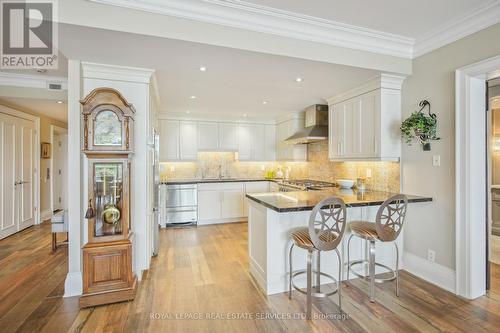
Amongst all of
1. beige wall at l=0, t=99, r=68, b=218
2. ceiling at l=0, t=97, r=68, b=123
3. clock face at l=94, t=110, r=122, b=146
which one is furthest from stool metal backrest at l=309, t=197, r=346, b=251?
beige wall at l=0, t=99, r=68, b=218

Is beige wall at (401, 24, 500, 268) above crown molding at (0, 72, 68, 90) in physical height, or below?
below

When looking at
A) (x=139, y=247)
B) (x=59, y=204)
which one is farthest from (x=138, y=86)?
(x=59, y=204)

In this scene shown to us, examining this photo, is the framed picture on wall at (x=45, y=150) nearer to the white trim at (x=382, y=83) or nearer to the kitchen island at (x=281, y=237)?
the kitchen island at (x=281, y=237)

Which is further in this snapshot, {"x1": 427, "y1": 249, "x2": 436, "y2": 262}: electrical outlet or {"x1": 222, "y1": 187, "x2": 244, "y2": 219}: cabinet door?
{"x1": 222, "y1": 187, "x2": 244, "y2": 219}: cabinet door

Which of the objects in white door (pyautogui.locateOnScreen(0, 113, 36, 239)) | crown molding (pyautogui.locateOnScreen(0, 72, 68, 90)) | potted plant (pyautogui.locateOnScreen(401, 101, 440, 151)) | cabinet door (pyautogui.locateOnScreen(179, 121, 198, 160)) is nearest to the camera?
potted plant (pyautogui.locateOnScreen(401, 101, 440, 151))

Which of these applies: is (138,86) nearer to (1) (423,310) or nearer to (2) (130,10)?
(2) (130,10)

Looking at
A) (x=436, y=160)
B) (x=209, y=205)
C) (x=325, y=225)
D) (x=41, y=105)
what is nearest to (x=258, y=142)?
(x=209, y=205)

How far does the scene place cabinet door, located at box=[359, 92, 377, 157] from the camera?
3219mm

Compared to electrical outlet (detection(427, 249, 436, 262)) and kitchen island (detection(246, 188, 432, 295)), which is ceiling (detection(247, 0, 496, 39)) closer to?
kitchen island (detection(246, 188, 432, 295))

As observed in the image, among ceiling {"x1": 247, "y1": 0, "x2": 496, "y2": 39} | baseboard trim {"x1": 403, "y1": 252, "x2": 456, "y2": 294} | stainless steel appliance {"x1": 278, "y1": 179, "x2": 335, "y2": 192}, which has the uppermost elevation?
ceiling {"x1": 247, "y1": 0, "x2": 496, "y2": 39}

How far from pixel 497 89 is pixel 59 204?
906 centimetres

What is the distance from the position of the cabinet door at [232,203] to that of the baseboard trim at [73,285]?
3.19 m

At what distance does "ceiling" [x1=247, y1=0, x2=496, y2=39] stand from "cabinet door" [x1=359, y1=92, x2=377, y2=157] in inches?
35.3

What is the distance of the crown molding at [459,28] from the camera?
2235 mm
